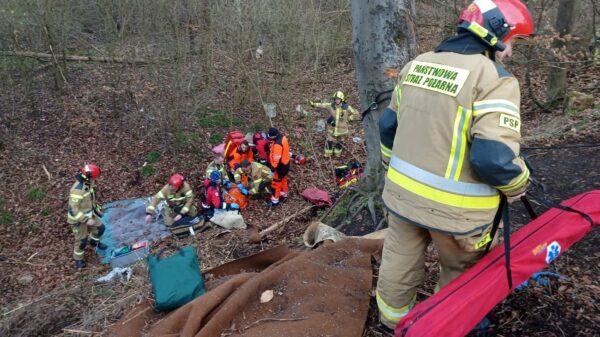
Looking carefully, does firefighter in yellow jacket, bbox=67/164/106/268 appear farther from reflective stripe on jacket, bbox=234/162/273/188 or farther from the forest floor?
reflective stripe on jacket, bbox=234/162/273/188

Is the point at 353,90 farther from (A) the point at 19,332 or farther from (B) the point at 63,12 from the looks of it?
(A) the point at 19,332

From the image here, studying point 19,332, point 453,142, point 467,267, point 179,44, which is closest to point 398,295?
point 467,267

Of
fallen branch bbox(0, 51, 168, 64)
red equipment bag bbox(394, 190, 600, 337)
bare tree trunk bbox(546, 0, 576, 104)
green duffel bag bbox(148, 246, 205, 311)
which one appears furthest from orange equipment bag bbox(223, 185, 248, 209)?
bare tree trunk bbox(546, 0, 576, 104)

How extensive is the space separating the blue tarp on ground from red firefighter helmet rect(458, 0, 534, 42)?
20.6 feet

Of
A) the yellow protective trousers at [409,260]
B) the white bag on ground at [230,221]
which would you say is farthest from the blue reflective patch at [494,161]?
the white bag on ground at [230,221]

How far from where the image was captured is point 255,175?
8562mm

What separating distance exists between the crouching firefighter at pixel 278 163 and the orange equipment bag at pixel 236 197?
51 cm

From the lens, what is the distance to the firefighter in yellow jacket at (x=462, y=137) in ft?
7.13

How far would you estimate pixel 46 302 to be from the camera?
4680 millimetres

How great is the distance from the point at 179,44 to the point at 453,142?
30.4ft

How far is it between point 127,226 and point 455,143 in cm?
675

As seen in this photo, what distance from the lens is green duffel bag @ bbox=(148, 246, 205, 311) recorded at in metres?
3.52

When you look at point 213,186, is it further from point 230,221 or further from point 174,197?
point 230,221

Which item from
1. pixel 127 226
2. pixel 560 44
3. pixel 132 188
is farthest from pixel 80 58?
pixel 560 44
